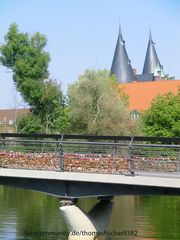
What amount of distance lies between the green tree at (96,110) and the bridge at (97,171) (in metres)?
35.3

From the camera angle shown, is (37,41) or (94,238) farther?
(37,41)

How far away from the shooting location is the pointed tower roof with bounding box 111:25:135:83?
141500mm

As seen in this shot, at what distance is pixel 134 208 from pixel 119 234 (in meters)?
11.8

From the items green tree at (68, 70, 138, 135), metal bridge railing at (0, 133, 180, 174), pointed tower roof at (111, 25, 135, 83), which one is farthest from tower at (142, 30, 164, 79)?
metal bridge railing at (0, 133, 180, 174)

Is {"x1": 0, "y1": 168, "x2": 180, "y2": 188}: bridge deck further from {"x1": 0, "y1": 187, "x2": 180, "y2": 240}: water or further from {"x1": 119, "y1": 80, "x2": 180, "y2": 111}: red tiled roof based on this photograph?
{"x1": 119, "y1": 80, "x2": 180, "y2": 111}: red tiled roof

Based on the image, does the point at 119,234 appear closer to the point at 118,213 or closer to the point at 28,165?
the point at 28,165

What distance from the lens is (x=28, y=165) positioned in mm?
20906

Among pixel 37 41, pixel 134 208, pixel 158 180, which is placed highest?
pixel 37 41

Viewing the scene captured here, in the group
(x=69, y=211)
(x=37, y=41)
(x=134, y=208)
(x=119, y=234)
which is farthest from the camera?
(x=37, y=41)

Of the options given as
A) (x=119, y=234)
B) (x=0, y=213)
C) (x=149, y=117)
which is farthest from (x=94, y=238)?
(x=149, y=117)

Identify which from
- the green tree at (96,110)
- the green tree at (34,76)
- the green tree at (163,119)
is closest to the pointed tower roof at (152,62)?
the green tree at (163,119)

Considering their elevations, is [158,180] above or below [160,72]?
below

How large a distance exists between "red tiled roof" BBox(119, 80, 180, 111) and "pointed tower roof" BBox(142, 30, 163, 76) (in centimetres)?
3605

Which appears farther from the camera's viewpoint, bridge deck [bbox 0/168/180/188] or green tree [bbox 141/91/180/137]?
green tree [bbox 141/91/180/137]
